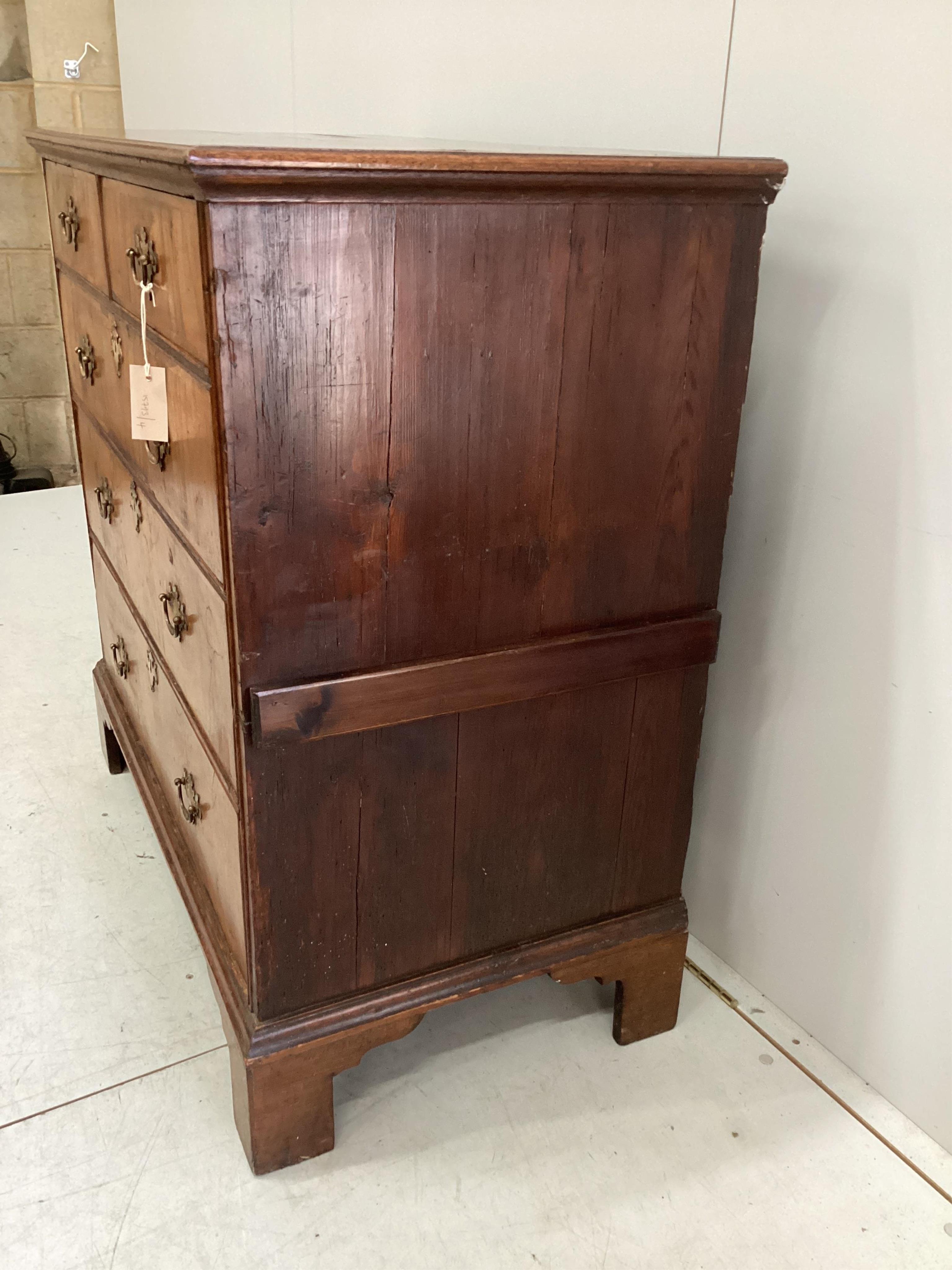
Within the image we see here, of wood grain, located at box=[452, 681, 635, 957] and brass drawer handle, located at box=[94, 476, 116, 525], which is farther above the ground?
brass drawer handle, located at box=[94, 476, 116, 525]

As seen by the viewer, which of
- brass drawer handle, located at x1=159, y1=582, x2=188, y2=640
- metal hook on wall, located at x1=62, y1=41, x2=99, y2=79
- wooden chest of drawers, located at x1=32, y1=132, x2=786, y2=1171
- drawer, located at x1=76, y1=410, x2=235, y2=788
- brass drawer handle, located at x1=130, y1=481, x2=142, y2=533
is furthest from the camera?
metal hook on wall, located at x1=62, y1=41, x2=99, y2=79

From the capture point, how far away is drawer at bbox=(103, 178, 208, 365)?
1082mm

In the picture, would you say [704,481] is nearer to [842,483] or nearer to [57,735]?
[842,483]

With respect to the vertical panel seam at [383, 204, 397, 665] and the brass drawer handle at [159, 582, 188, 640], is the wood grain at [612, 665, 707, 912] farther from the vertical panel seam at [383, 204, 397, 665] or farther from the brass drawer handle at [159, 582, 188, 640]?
the brass drawer handle at [159, 582, 188, 640]

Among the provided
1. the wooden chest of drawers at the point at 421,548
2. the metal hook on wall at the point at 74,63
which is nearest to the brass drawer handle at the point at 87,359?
the wooden chest of drawers at the point at 421,548

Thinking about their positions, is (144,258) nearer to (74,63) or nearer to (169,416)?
(169,416)

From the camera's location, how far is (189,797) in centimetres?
159

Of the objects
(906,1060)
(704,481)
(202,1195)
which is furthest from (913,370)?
(202,1195)

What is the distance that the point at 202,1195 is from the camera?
1.37 meters

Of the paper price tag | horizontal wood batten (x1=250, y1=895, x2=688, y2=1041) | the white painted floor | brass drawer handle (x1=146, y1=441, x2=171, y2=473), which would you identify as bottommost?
the white painted floor

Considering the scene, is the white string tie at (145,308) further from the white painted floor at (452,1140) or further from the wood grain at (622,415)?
the white painted floor at (452,1140)

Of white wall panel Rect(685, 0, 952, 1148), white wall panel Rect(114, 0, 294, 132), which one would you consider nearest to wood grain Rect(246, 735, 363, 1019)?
white wall panel Rect(685, 0, 952, 1148)

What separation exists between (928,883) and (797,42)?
1104 millimetres

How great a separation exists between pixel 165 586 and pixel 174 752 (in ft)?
0.99
